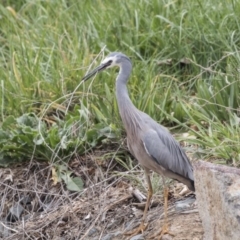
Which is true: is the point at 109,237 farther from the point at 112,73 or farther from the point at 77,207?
the point at 112,73

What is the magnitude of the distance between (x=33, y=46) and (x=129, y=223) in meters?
2.21

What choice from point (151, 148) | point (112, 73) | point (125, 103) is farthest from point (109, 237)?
→ point (112, 73)

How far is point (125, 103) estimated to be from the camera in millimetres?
5070

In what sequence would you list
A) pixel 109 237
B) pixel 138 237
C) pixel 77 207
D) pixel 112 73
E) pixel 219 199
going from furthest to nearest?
1. pixel 112 73
2. pixel 77 207
3. pixel 109 237
4. pixel 138 237
5. pixel 219 199

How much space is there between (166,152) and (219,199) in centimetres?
86

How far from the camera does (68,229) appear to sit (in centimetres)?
556

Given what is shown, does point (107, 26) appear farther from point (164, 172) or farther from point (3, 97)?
point (164, 172)

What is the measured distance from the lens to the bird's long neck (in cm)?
500

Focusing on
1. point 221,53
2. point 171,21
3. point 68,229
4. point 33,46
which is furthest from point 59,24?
point 68,229

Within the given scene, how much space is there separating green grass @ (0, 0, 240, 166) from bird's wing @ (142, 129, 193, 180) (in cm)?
43

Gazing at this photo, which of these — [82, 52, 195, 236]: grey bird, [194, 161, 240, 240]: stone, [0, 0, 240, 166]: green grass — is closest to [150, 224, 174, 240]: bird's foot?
[82, 52, 195, 236]: grey bird

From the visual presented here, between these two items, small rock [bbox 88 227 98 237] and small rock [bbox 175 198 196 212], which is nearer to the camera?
small rock [bbox 175 198 196 212]

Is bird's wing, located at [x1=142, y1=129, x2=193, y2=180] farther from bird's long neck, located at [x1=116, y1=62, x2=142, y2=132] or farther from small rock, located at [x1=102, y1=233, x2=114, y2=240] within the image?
small rock, located at [x1=102, y1=233, x2=114, y2=240]

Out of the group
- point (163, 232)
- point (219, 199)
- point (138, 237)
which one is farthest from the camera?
point (138, 237)
